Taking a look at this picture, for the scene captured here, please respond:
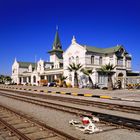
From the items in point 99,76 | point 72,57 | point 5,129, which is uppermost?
point 72,57

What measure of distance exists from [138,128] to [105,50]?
52.9 m

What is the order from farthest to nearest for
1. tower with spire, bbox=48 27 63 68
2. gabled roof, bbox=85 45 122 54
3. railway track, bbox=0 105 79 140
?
tower with spire, bbox=48 27 63 68 < gabled roof, bbox=85 45 122 54 < railway track, bbox=0 105 79 140

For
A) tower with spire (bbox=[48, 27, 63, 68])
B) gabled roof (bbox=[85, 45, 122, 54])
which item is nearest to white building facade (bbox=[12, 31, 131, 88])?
gabled roof (bbox=[85, 45, 122, 54])

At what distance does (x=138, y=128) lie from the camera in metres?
9.08

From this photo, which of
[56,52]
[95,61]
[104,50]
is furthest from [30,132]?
[56,52]

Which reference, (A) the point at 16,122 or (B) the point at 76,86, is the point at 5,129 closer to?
(A) the point at 16,122

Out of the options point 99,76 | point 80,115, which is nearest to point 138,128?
point 80,115

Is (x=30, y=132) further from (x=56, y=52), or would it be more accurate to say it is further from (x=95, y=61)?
(x=56, y=52)

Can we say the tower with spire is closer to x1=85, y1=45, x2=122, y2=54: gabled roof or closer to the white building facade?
the white building facade

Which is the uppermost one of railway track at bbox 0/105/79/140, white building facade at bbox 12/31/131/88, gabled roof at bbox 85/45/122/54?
gabled roof at bbox 85/45/122/54

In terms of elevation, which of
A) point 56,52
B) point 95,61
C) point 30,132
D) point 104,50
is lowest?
point 30,132

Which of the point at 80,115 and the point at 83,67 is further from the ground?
the point at 83,67

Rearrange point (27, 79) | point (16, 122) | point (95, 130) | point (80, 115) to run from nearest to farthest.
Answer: point (95, 130) → point (16, 122) → point (80, 115) → point (27, 79)

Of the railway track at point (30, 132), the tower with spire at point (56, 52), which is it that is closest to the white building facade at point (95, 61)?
the tower with spire at point (56, 52)
